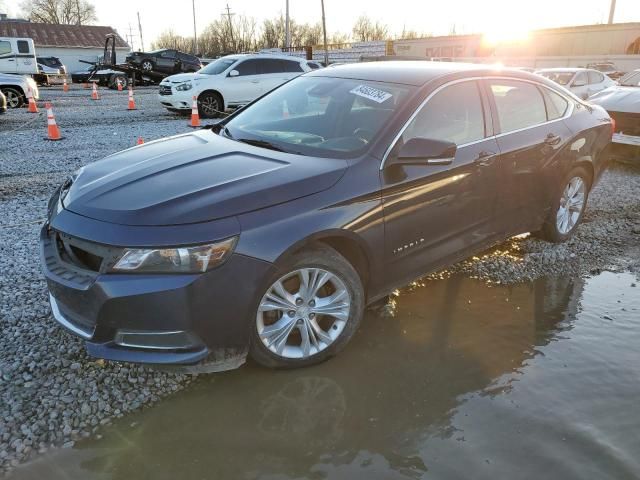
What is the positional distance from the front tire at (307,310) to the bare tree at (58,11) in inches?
3806

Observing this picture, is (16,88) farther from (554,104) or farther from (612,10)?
(612,10)

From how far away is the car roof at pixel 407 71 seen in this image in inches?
145

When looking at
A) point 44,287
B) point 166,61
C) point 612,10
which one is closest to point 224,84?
point 44,287

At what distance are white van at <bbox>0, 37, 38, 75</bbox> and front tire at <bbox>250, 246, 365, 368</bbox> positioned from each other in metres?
23.3

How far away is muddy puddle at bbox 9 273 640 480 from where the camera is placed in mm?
2338

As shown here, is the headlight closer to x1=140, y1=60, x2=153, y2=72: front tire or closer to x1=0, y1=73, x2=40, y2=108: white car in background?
x1=0, y1=73, x2=40, y2=108: white car in background

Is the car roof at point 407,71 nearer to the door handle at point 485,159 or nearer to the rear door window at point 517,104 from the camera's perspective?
the rear door window at point 517,104

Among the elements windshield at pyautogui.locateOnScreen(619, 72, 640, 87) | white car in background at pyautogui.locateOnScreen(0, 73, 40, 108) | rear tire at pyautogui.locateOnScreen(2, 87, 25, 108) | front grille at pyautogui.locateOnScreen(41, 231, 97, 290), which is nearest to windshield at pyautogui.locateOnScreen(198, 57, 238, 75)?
white car in background at pyautogui.locateOnScreen(0, 73, 40, 108)

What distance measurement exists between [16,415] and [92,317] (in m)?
0.64

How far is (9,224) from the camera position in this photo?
5.26 metres

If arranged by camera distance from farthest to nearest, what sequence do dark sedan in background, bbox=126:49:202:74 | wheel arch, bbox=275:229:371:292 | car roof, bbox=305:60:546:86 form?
dark sedan in background, bbox=126:49:202:74
car roof, bbox=305:60:546:86
wheel arch, bbox=275:229:371:292

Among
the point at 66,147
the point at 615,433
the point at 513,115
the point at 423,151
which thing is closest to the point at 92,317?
the point at 423,151

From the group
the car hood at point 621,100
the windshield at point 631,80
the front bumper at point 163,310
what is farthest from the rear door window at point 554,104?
the windshield at point 631,80

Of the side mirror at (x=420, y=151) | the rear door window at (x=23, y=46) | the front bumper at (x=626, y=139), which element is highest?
the rear door window at (x=23, y=46)
